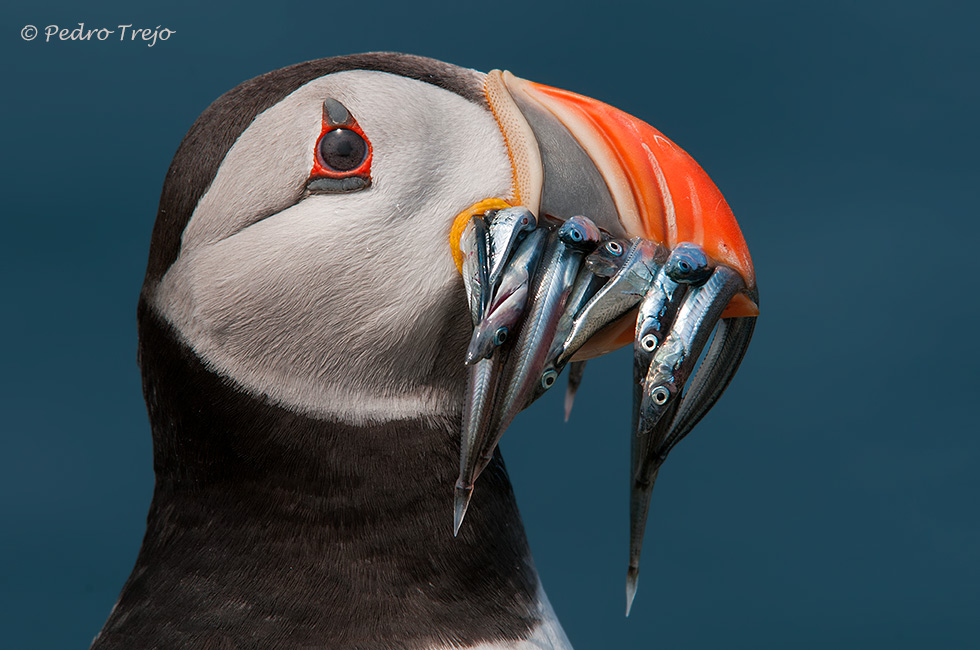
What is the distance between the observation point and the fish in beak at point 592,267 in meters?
2.15

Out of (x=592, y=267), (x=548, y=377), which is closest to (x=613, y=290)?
(x=592, y=267)

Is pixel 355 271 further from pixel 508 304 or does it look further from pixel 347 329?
pixel 508 304

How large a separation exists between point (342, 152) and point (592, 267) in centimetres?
49

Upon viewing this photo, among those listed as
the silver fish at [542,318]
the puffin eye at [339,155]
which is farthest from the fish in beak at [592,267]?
the puffin eye at [339,155]

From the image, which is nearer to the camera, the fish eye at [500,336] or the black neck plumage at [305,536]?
the fish eye at [500,336]

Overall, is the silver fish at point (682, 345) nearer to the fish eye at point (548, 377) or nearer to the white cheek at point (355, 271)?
the fish eye at point (548, 377)

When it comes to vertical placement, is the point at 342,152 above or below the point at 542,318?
above

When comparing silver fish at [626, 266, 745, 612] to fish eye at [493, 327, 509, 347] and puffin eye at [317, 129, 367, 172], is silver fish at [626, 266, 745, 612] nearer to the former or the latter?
fish eye at [493, 327, 509, 347]

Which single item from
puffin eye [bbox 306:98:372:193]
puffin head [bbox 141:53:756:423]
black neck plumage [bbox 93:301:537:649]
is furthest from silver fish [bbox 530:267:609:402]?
puffin eye [bbox 306:98:372:193]

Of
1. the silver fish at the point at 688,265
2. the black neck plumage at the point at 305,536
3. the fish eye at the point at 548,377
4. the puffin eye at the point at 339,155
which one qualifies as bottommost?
the black neck plumage at the point at 305,536

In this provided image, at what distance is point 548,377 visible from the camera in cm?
218

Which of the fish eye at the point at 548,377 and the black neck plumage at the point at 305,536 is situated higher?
the fish eye at the point at 548,377

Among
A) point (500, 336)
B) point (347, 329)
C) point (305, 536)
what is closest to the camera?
point (500, 336)

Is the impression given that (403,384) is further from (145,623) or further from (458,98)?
(145,623)
